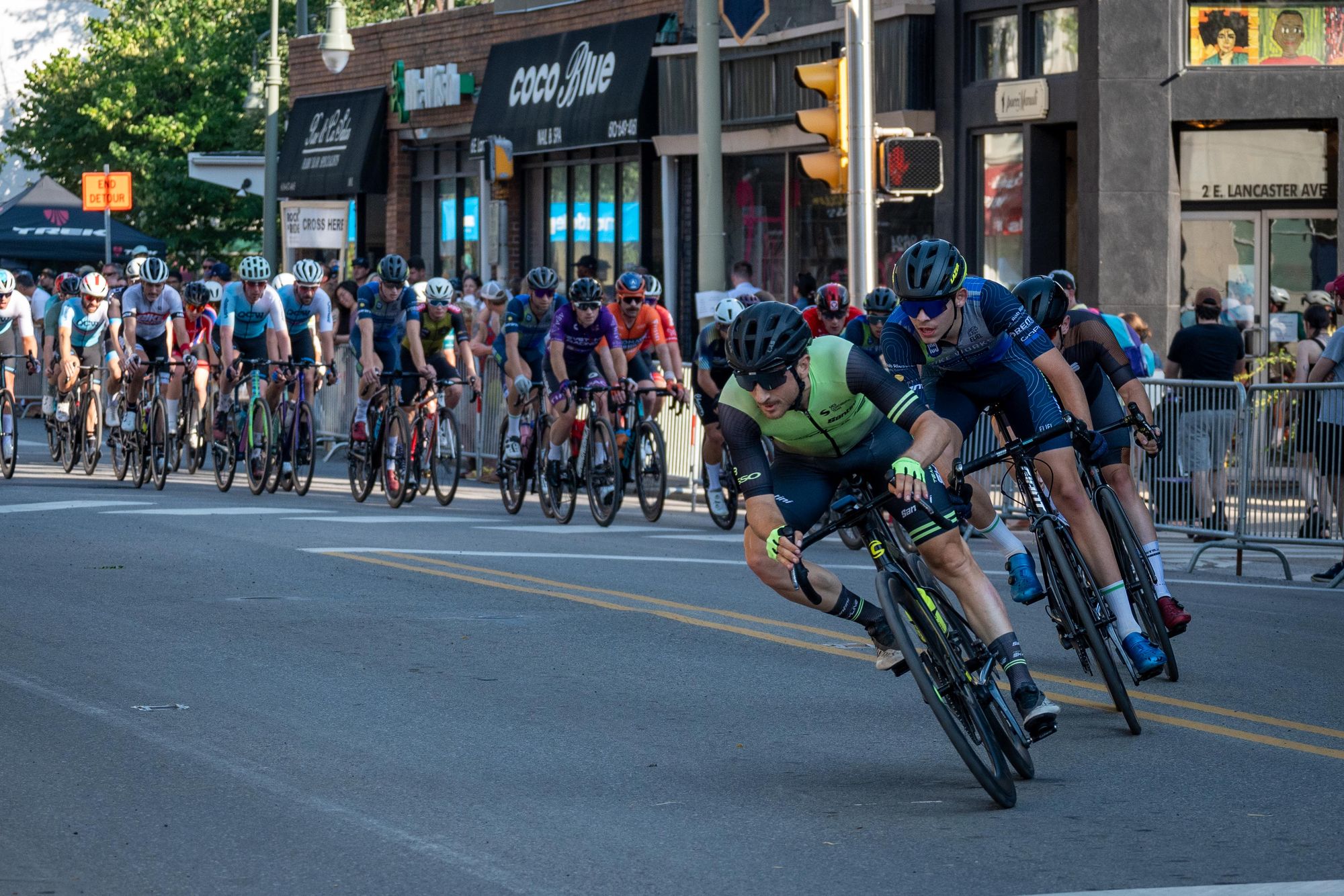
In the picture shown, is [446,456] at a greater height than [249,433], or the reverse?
[249,433]

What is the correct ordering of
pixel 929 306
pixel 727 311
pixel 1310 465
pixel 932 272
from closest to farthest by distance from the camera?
pixel 932 272, pixel 929 306, pixel 1310 465, pixel 727 311

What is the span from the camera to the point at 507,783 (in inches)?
272

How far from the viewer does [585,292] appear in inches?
621

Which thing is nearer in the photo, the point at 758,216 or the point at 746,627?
the point at 746,627

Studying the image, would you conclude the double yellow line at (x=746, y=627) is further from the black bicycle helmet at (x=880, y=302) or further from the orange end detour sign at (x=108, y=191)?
the orange end detour sign at (x=108, y=191)

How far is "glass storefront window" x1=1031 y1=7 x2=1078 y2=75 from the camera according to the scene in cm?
2161

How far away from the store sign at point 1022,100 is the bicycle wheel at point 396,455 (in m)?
8.02

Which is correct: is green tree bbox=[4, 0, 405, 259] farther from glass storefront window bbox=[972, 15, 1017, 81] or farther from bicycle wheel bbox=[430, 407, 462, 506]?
bicycle wheel bbox=[430, 407, 462, 506]

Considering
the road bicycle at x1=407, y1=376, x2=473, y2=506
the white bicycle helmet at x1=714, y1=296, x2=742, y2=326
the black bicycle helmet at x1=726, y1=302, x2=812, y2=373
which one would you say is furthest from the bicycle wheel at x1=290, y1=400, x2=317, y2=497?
the black bicycle helmet at x1=726, y1=302, x2=812, y2=373

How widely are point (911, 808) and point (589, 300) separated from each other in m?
9.65

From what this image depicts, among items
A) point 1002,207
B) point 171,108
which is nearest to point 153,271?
point 1002,207

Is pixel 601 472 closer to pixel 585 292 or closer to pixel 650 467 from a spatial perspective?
pixel 650 467

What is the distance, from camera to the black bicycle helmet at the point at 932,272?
7711 mm

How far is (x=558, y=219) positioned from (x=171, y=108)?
75.4 feet
